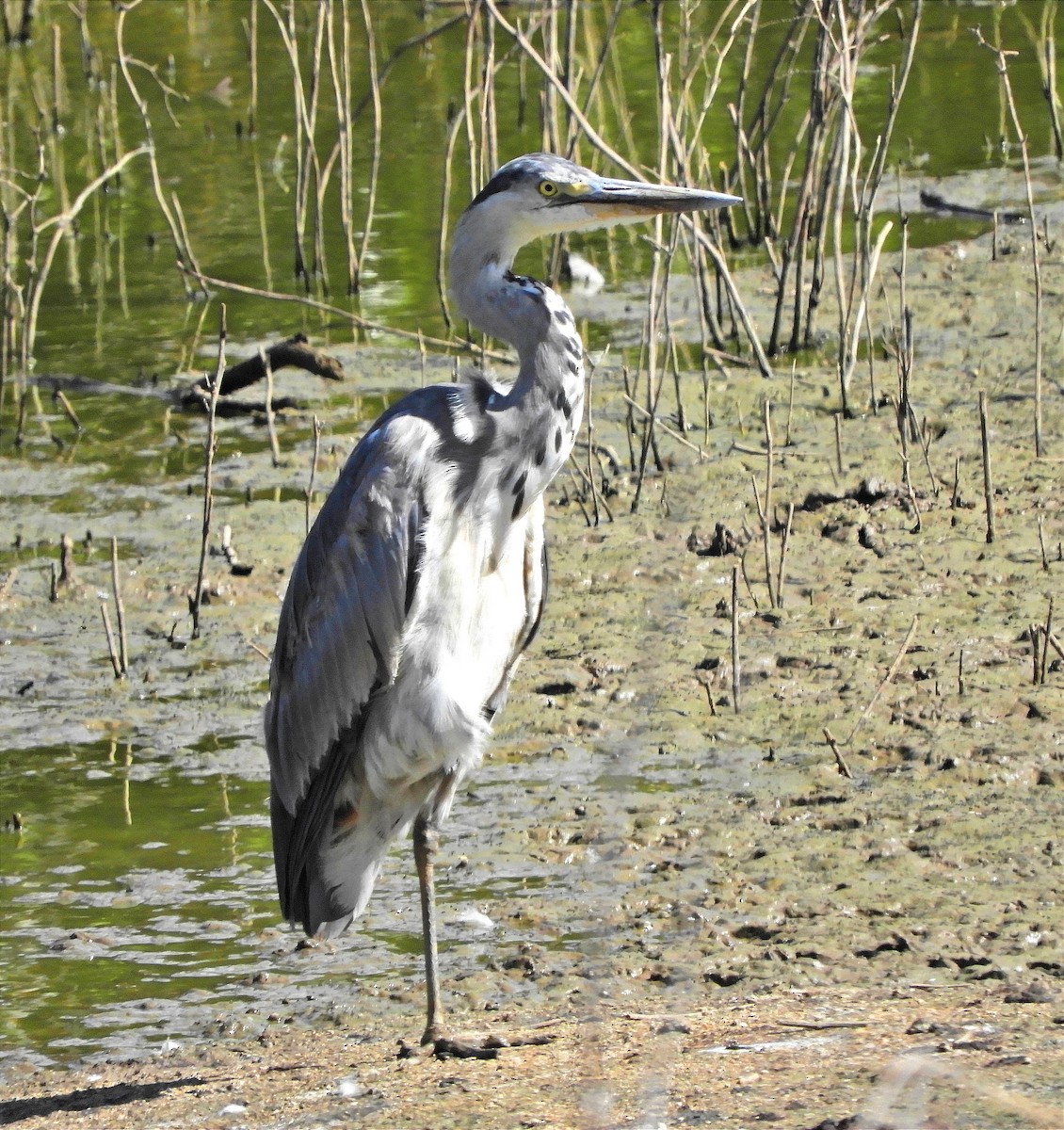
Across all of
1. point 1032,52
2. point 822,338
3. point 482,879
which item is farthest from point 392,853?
point 1032,52

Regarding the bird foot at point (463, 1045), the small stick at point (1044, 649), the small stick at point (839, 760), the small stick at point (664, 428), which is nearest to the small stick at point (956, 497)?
the small stick at point (664, 428)

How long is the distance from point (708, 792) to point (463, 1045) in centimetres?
150

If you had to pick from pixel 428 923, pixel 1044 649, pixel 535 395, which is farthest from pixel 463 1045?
pixel 1044 649

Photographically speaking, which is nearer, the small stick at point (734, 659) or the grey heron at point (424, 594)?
the grey heron at point (424, 594)

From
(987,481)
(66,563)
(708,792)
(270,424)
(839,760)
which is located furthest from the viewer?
(270,424)

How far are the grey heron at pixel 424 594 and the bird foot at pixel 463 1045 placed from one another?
0.15 ft

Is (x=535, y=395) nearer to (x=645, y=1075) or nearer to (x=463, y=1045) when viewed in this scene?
(x=463, y=1045)

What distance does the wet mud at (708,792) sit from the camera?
11.9ft

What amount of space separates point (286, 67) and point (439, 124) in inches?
100

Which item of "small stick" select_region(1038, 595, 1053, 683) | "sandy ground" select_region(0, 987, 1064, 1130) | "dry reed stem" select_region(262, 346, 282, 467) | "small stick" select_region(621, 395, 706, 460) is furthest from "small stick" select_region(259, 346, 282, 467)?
"sandy ground" select_region(0, 987, 1064, 1130)

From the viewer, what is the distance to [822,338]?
8875 mm

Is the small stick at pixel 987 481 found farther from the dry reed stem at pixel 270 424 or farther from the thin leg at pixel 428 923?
the dry reed stem at pixel 270 424

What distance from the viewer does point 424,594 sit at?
14.0ft

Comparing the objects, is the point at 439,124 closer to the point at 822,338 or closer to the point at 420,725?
the point at 822,338
